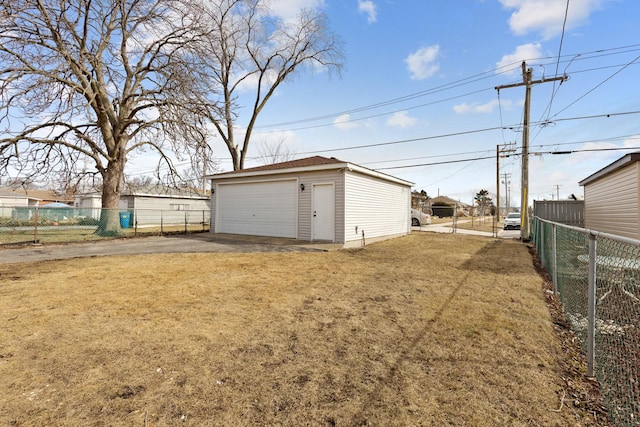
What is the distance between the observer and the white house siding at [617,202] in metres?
8.08

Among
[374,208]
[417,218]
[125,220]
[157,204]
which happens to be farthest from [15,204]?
[417,218]

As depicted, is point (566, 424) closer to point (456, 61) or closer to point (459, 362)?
point (459, 362)

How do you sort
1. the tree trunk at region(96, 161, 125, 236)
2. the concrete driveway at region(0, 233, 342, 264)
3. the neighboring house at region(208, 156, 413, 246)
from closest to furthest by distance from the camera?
1. the concrete driveway at region(0, 233, 342, 264)
2. the neighboring house at region(208, 156, 413, 246)
3. the tree trunk at region(96, 161, 125, 236)

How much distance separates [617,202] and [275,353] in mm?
12295

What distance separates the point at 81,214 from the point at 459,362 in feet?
51.4

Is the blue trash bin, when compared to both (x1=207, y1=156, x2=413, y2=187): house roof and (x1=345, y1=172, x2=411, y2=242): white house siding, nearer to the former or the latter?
(x1=207, y1=156, x2=413, y2=187): house roof

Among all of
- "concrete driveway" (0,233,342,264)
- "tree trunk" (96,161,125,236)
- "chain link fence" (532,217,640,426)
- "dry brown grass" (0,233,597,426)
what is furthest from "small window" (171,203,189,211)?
"chain link fence" (532,217,640,426)

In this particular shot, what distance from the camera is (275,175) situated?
12359 mm

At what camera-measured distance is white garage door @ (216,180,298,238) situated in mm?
12047

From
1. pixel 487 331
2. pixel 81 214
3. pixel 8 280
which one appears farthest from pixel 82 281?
pixel 81 214

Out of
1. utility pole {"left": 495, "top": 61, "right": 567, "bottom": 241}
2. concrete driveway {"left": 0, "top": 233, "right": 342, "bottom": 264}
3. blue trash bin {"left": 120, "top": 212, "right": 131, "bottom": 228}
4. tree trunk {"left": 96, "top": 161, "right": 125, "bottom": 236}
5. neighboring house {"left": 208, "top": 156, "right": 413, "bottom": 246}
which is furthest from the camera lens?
blue trash bin {"left": 120, "top": 212, "right": 131, "bottom": 228}

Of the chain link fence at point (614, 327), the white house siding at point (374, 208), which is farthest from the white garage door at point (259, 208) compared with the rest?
the chain link fence at point (614, 327)

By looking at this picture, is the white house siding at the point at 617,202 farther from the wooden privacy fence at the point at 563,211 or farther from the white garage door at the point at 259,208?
the white garage door at the point at 259,208

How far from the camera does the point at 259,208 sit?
42.9 ft
